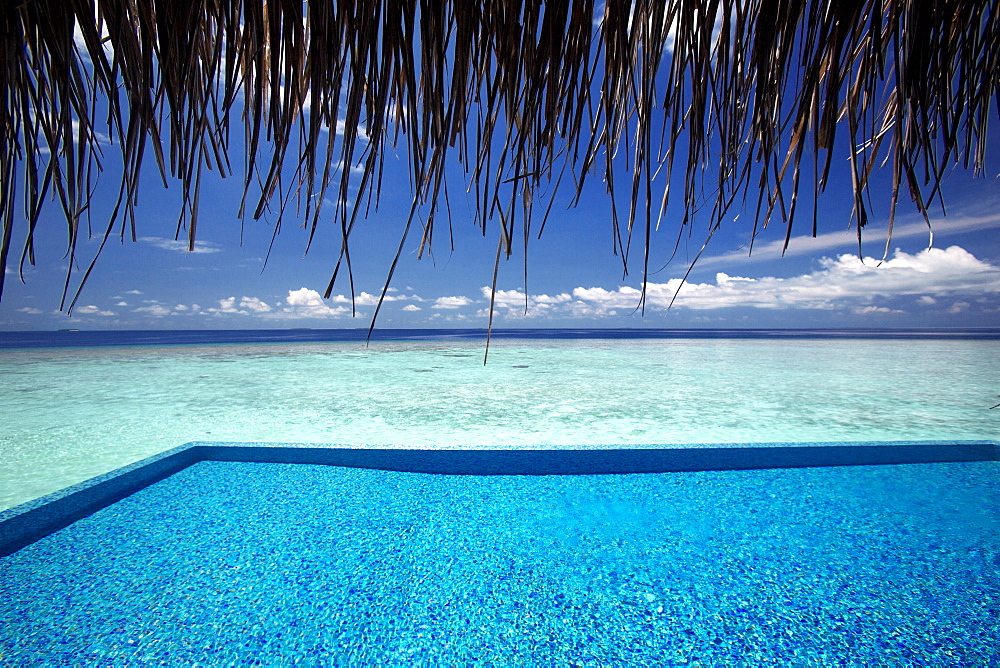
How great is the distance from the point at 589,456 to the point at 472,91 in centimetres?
205

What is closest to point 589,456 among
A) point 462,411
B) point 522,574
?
point 522,574

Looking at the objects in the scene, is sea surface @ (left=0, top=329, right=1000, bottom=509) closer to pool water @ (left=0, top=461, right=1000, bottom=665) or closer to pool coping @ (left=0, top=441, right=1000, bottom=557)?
pool coping @ (left=0, top=441, right=1000, bottom=557)

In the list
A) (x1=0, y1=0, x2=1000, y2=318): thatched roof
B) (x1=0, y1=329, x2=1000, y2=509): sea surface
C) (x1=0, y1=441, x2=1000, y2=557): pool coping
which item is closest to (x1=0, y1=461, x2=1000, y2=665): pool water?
(x1=0, y1=441, x2=1000, y2=557): pool coping

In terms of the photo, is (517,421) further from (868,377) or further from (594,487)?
(868,377)

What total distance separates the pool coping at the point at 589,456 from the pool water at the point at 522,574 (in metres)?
0.12

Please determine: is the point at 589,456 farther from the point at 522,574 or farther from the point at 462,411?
the point at 462,411

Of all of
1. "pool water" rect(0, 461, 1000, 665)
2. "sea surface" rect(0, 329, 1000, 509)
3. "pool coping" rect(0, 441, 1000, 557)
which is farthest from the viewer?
"sea surface" rect(0, 329, 1000, 509)

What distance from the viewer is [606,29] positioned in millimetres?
661

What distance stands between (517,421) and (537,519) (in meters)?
1.86

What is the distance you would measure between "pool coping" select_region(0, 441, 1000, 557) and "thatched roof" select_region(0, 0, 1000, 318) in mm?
1900

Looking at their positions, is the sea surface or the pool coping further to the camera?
the sea surface

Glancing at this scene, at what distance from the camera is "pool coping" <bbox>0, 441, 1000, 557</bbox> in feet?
7.84

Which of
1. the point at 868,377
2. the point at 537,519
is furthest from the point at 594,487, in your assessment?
the point at 868,377

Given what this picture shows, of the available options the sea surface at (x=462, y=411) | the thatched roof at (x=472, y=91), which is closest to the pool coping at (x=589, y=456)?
the sea surface at (x=462, y=411)
